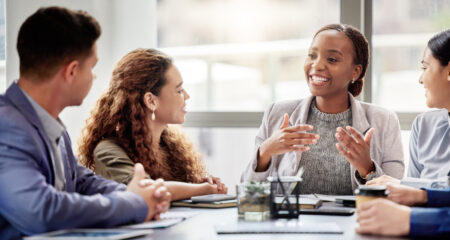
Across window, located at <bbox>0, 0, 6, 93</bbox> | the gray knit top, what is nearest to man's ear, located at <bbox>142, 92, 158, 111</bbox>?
the gray knit top

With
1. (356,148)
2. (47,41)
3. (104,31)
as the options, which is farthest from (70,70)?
(104,31)

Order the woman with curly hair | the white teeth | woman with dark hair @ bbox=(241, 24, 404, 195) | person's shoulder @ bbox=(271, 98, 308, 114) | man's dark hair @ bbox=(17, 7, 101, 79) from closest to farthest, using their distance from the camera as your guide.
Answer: man's dark hair @ bbox=(17, 7, 101, 79) < the woman with curly hair < woman with dark hair @ bbox=(241, 24, 404, 195) < the white teeth < person's shoulder @ bbox=(271, 98, 308, 114)

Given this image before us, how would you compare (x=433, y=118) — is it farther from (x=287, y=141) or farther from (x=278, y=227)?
(x=278, y=227)

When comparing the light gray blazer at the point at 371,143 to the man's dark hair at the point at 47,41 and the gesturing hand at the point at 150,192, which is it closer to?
the gesturing hand at the point at 150,192

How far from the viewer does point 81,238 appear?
1420mm

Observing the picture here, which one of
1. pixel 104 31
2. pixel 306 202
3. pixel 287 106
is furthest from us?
pixel 104 31

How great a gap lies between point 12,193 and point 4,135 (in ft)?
0.58

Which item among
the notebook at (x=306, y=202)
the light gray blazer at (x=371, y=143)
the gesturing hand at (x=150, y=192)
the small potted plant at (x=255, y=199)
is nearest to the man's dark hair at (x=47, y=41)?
the gesturing hand at (x=150, y=192)

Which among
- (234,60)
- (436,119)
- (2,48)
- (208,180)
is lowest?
(208,180)

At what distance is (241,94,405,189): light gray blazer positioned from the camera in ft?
8.95

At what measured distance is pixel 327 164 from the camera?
9.22 feet

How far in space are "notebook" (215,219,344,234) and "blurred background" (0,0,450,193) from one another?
2.02m

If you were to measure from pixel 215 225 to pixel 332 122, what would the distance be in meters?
1.34

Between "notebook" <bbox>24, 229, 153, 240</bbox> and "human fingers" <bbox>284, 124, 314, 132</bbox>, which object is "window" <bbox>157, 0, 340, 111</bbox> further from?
"notebook" <bbox>24, 229, 153, 240</bbox>
